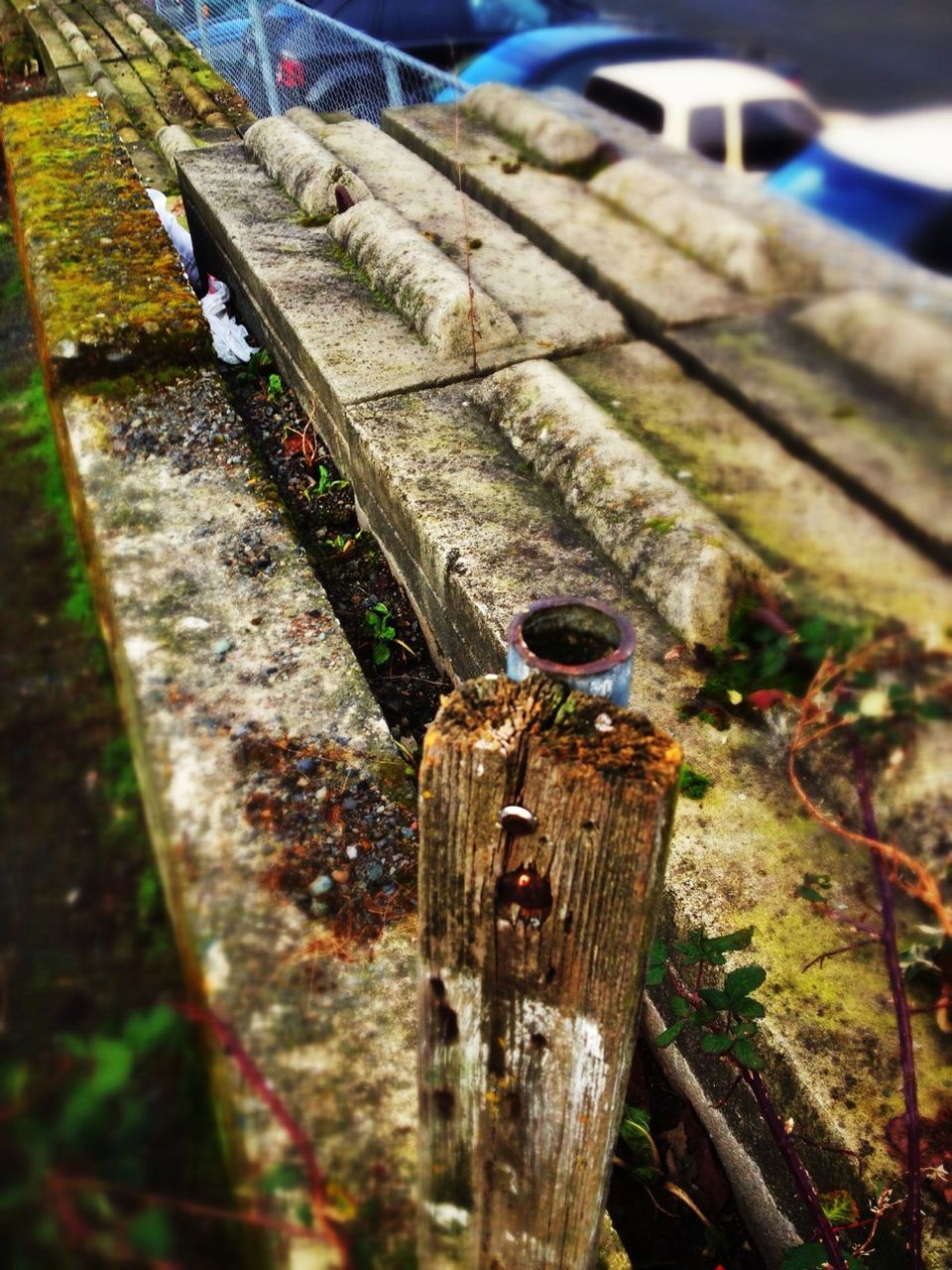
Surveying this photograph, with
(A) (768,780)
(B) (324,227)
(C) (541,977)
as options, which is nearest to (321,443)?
(B) (324,227)

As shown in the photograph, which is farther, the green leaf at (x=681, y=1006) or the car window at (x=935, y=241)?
the green leaf at (x=681, y=1006)

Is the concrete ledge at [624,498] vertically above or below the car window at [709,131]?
below

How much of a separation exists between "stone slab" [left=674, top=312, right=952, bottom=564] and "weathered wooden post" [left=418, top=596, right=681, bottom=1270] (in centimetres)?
37

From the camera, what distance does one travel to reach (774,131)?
669 millimetres

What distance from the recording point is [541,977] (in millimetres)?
1053

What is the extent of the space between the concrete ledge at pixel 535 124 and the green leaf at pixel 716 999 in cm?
144

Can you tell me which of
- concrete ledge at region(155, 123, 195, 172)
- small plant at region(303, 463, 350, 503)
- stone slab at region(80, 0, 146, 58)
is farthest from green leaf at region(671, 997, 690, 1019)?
stone slab at region(80, 0, 146, 58)

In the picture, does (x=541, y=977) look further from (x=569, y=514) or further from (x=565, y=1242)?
(x=569, y=514)

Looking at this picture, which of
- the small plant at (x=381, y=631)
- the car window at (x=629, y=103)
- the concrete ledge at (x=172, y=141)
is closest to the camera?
the car window at (x=629, y=103)

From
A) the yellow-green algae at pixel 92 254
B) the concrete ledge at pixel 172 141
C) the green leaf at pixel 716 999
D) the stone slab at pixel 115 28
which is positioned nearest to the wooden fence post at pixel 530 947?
the green leaf at pixel 716 999

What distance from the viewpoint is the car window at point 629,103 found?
919mm

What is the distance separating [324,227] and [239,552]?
93.2 inches

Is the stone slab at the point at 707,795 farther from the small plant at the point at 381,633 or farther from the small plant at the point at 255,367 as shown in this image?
the small plant at the point at 255,367

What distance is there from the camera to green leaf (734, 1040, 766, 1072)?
1.65 metres
